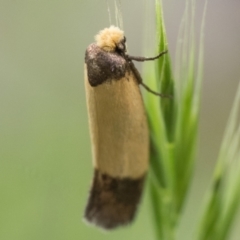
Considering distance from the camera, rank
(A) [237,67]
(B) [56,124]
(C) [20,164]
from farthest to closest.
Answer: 1. (A) [237,67]
2. (B) [56,124]
3. (C) [20,164]

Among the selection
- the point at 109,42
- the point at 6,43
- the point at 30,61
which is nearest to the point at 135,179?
the point at 109,42

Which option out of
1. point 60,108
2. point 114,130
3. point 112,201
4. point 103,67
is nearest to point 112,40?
point 103,67

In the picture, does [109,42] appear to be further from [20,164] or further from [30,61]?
[30,61]

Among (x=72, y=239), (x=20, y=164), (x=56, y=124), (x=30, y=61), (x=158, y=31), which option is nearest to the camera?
(x=158, y=31)

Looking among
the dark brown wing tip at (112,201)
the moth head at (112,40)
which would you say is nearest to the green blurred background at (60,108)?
the dark brown wing tip at (112,201)

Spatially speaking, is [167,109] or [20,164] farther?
[20,164]

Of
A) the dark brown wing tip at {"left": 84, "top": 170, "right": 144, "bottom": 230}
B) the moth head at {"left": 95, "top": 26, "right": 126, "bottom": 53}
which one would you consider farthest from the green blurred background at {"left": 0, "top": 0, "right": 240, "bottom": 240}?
the moth head at {"left": 95, "top": 26, "right": 126, "bottom": 53}

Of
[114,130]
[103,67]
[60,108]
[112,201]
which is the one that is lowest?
[60,108]

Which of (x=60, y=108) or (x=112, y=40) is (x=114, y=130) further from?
(x=60, y=108)
